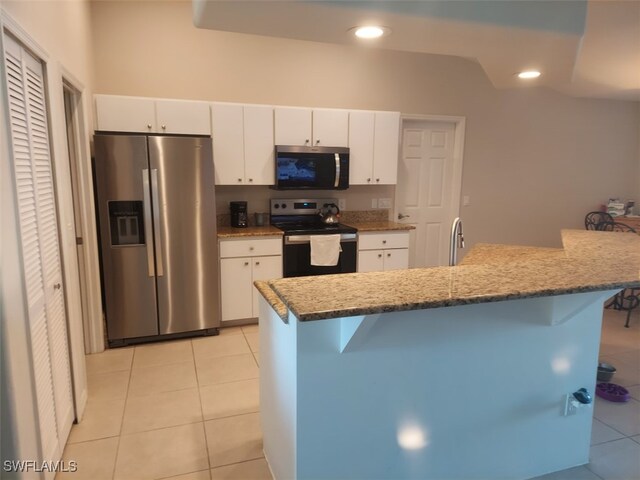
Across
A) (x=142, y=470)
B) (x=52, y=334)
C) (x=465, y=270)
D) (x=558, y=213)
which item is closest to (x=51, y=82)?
(x=52, y=334)

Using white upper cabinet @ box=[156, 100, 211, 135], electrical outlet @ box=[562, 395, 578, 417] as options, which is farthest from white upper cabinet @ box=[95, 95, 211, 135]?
electrical outlet @ box=[562, 395, 578, 417]

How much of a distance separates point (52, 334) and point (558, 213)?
5.78 m

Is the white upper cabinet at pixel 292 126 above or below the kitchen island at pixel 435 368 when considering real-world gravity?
above

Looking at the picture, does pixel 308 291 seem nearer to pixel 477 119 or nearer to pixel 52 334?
pixel 52 334

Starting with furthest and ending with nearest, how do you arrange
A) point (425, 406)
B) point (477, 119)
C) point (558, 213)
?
point (558, 213) < point (477, 119) < point (425, 406)

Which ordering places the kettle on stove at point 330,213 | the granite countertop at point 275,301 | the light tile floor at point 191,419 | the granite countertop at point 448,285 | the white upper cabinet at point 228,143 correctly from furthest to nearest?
1. the kettle on stove at point 330,213
2. the white upper cabinet at point 228,143
3. the light tile floor at point 191,419
4. the granite countertop at point 275,301
5. the granite countertop at point 448,285

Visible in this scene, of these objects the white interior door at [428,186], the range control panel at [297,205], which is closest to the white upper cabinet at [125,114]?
the range control panel at [297,205]

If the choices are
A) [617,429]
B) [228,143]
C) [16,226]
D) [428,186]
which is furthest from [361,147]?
[16,226]

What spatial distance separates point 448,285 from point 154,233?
2.56 metres

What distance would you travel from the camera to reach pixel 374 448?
170cm

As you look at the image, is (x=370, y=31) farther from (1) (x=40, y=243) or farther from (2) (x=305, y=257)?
(2) (x=305, y=257)

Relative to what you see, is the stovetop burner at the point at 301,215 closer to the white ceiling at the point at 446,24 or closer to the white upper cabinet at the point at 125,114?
the white upper cabinet at the point at 125,114

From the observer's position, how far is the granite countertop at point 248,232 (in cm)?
371

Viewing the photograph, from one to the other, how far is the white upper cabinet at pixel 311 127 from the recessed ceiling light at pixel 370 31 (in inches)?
79.8
